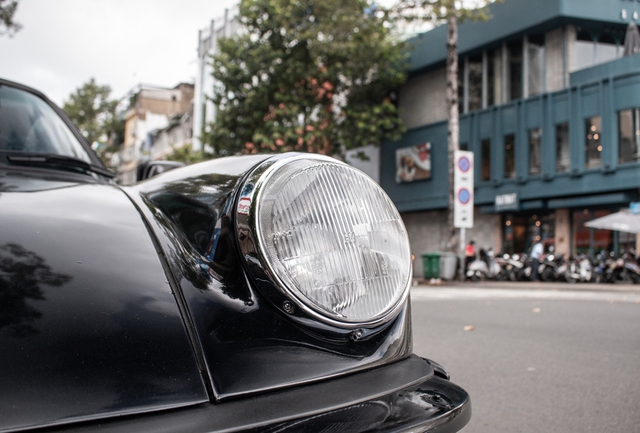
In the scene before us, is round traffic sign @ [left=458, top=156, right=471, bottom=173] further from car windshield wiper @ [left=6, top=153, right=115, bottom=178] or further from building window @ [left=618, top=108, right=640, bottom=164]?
car windshield wiper @ [left=6, top=153, right=115, bottom=178]

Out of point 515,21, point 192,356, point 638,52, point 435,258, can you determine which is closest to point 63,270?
point 192,356

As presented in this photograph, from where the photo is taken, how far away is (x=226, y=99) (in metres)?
22.6

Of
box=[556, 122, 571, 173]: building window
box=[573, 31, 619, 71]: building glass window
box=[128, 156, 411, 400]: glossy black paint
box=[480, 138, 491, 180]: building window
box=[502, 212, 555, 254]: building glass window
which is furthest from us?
box=[480, 138, 491, 180]: building window

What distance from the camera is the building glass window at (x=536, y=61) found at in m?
21.0

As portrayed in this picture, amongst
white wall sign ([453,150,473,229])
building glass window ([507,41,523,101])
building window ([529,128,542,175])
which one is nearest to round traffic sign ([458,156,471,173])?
white wall sign ([453,150,473,229])

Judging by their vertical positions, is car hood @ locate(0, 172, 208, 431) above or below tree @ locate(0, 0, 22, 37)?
below

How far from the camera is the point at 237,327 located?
92 centimetres

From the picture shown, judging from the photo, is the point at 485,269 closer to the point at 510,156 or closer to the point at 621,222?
the point at 621,222

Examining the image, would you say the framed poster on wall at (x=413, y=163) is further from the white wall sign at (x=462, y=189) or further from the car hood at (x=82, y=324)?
the car hood at (x=82, y=324)

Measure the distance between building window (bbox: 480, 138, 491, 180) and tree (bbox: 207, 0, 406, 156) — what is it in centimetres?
337

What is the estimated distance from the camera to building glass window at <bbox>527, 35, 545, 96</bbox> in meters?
21.0

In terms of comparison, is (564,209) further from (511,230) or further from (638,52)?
(638,52)

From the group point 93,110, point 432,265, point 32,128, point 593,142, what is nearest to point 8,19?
point 32,128

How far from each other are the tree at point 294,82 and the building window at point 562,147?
19.2 ft
